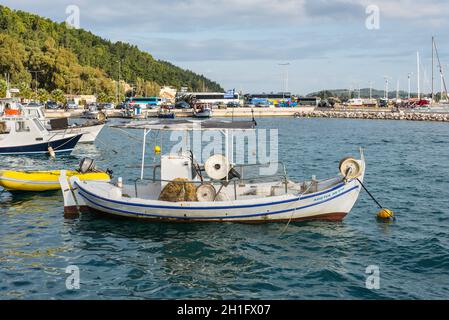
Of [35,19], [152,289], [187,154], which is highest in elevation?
[35,19]

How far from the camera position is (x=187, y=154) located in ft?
73.2

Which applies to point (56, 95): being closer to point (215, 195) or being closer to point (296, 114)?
point (296, 114)

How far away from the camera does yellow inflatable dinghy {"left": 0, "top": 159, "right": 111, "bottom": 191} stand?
2662cm

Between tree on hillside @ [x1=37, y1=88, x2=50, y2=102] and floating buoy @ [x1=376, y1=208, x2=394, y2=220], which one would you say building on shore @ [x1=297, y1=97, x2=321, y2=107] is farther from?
floating buoy @ [x1=376, y1=208, x2=394, y2=220]

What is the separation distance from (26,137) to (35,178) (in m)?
18.4

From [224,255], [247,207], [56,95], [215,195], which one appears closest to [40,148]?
[215,195]

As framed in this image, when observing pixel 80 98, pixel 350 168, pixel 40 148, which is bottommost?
pixel 40 148

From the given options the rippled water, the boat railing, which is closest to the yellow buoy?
the rippled water

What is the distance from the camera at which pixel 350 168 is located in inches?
819

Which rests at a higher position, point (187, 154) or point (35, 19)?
point (35, 19)
